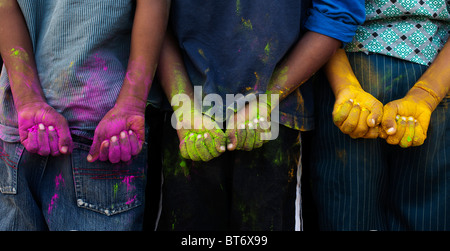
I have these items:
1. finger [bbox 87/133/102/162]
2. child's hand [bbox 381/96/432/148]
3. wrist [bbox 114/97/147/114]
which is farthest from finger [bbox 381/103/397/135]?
finger [bbox 87/133/102/162]

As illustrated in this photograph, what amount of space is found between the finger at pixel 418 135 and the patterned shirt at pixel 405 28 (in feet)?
0.77

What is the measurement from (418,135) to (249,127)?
0.47m

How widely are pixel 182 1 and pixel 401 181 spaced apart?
0.88 metres

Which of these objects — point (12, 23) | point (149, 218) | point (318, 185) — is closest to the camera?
point (12, 23)

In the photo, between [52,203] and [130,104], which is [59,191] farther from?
[130,104]

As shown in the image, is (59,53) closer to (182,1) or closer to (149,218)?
(182,1)

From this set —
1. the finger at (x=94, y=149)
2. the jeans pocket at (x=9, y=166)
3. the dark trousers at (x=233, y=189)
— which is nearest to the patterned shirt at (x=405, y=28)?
the dark trousers at (x=233, y=189)

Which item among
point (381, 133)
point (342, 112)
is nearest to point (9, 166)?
point (342, 112)

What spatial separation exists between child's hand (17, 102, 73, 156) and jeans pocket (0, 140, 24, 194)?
74 mm

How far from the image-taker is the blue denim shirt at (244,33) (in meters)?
1.14

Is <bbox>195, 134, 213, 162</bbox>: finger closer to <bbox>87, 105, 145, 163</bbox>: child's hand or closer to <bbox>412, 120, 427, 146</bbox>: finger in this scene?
<bbox>87, 105, 145, 163</bbox>: child's hand

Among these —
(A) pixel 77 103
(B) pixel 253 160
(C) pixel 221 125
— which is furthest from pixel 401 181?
(A) pixel 77 103
